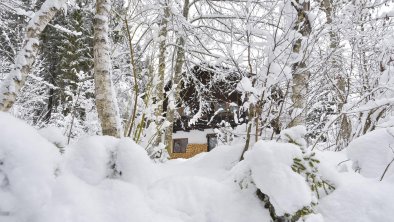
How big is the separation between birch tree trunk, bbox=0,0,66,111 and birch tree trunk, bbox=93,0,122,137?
44 cm

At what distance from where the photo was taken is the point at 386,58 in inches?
174

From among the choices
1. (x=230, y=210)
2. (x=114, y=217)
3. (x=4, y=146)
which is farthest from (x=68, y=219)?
(x=230, y=210)

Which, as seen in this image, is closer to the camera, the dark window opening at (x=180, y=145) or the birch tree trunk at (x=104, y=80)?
the birch tree trunk at (x=104, y=80)

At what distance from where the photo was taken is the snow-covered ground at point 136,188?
126cm

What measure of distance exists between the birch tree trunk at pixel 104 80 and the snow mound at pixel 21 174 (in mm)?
1965

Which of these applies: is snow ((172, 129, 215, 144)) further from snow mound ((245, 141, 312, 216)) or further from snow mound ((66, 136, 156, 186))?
snow mound ((66, 136, 156, 186))

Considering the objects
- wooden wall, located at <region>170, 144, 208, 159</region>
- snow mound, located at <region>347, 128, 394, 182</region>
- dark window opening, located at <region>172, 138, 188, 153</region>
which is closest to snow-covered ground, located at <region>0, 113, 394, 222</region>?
snow mound, located at <region>347, 128, 394, 182</region>

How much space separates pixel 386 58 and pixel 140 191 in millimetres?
4155

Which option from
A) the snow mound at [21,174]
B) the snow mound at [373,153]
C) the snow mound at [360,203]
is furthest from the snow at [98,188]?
the snow mound at [373,153]

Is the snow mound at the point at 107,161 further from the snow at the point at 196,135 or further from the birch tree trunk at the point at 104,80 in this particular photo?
the snow at the point at 196,135

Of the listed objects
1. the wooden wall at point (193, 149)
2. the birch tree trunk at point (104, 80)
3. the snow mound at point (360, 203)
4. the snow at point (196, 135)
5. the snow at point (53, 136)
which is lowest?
the wooden wall at point (193, 149)

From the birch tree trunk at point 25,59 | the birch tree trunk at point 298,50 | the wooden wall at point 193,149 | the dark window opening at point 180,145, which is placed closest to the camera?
the birch tree trunk at point 25,59

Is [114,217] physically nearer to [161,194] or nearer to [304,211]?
[161,194]

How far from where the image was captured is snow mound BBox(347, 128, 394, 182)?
223 centimetres
